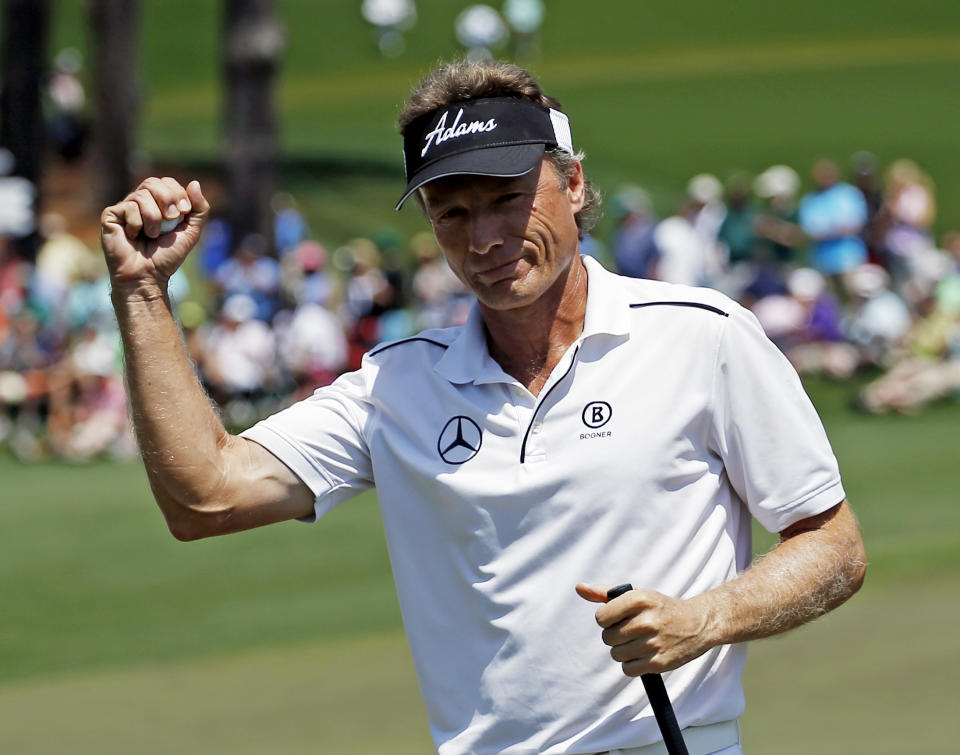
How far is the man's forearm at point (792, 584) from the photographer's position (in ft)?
10.1

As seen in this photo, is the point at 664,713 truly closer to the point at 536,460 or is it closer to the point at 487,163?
the point at 536,460

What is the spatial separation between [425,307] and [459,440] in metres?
15.2

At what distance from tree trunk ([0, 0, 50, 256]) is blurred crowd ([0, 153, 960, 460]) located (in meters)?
3.77

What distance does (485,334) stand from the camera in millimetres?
3508

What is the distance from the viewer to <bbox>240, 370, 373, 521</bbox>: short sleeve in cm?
347

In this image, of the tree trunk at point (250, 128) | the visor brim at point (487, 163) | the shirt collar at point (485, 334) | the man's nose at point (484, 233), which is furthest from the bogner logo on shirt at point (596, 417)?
the tree trunk at point (250, 128)

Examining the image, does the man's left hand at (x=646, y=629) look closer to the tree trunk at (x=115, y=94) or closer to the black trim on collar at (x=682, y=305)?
the black trim on collar at (x=682, y=305)

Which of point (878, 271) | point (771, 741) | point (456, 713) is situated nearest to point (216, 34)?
point (878, 271)

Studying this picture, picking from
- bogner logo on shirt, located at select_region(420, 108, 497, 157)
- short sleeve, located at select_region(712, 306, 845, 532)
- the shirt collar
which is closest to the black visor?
bogner logo on shirt, located at select_region(420, 108, 497, 157)

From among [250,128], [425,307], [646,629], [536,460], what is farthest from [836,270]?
Answer: [646,629]

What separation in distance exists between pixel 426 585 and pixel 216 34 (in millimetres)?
46691

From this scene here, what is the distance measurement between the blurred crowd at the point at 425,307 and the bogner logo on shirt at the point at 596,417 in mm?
12117

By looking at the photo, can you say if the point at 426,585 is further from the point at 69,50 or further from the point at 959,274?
the point at 69,50

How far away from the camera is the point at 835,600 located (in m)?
3.30
